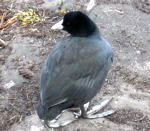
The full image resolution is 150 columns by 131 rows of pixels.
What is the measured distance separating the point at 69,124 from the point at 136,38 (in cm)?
154

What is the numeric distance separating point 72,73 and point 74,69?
0.14 feet

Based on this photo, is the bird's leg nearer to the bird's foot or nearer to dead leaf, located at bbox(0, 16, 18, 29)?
the bird's foot

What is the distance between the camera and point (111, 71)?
418 centimetres

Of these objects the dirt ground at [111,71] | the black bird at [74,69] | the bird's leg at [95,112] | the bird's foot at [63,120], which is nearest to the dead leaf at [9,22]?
the dirt ground at [111,71]

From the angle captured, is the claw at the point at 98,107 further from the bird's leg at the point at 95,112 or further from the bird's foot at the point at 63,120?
the bird's foot at the point at 63,120

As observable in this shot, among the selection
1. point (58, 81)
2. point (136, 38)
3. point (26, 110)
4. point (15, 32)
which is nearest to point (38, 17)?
point (15, 32)

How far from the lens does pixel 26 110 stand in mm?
3736

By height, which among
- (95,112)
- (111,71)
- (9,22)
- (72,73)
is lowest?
(95,112)

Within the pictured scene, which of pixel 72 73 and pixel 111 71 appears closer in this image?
pixel 72 73

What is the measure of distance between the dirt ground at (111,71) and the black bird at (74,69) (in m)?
0.43

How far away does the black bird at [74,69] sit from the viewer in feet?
10.4

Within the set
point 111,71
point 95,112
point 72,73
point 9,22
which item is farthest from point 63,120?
point 9,22

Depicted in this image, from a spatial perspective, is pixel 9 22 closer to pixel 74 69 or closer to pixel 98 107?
pixel 98 107

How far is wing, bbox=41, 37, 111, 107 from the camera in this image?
3162 mm
